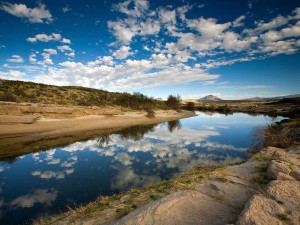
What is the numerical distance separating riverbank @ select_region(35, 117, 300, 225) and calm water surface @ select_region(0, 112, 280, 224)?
11.0 ft

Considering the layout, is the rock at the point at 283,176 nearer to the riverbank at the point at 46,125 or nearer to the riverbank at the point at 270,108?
the riverbank at the point at 46,125

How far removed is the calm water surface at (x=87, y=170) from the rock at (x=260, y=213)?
23.8ft

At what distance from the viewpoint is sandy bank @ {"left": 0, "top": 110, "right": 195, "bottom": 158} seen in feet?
63.7

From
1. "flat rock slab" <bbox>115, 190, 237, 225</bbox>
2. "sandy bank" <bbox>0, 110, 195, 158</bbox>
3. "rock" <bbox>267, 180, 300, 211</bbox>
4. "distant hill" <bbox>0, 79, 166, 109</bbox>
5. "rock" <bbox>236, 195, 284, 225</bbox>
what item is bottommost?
"sandy bank" <bbox>0, 110, 195, 158</bbox>

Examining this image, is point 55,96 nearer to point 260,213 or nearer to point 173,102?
point 173,102

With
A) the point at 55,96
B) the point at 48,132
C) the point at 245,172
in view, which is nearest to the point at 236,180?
the point at 245,172

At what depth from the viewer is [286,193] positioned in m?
5.92

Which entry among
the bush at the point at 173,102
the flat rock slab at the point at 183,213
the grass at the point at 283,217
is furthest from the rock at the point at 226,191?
the bush at the point at 173,102

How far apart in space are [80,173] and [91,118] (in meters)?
21.7

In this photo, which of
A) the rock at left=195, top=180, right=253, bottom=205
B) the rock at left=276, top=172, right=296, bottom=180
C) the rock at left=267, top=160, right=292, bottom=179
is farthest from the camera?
the rock at left=267, top=160, right=292, bottom=179

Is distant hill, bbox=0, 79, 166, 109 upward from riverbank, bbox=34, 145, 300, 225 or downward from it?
upward

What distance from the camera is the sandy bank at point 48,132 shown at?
1942cm

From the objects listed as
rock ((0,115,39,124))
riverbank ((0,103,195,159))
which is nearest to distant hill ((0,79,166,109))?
riverbank ((0,103,195,159))

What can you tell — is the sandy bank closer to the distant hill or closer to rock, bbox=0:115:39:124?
rock, bbox=0:115:39:124
